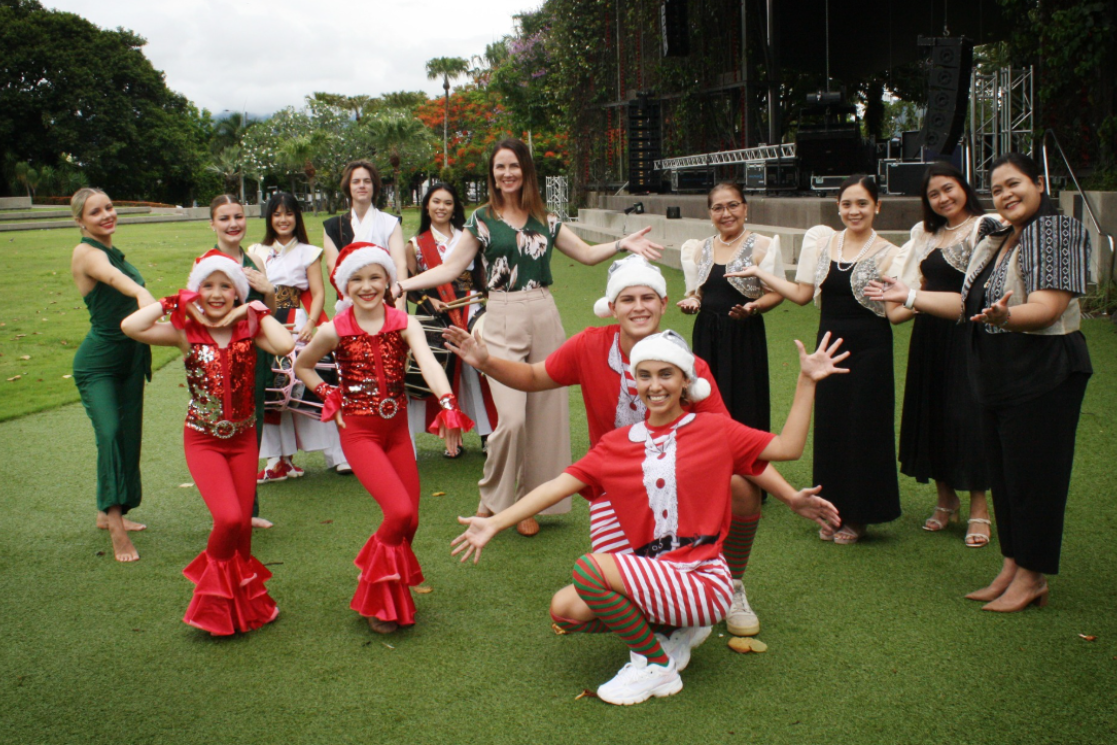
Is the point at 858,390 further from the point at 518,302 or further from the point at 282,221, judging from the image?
the point at 282,221

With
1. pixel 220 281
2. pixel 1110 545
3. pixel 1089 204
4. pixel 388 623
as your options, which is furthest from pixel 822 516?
pixel 1089 204

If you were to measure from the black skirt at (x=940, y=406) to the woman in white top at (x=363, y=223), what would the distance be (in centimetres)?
324

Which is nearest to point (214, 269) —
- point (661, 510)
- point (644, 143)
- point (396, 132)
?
point (661, 510)

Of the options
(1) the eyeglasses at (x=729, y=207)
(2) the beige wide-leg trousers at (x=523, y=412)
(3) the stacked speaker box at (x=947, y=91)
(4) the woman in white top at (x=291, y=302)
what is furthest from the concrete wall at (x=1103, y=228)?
(4) the woman in white top at (x=291, y=302)

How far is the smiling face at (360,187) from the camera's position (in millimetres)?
6355

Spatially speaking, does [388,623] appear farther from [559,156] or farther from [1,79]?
[1,79]

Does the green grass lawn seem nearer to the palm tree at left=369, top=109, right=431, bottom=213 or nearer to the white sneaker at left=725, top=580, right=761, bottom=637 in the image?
the white sneaker at left=725, top=580, right=761, bottom=637

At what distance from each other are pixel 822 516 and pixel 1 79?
63.9 m

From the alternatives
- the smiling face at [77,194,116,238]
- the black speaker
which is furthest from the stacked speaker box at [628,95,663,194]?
the smiling face at [77,194,116,238]

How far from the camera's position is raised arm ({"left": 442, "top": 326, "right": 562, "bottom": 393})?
3551 mm

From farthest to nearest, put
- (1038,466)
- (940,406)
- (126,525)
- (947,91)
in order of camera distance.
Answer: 1. (947,91)
2. (126,525)
3. (940,406)
4. (1038,466)

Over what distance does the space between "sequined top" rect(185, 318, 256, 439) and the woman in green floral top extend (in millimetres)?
1042

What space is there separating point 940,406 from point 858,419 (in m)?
0.51

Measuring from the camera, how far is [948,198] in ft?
15.0
